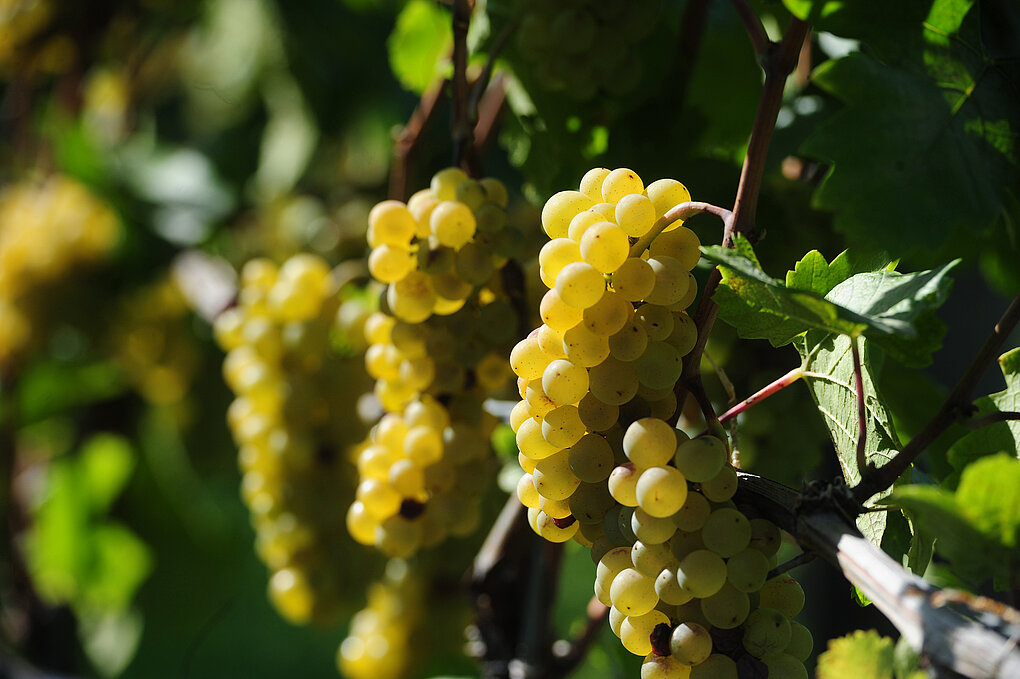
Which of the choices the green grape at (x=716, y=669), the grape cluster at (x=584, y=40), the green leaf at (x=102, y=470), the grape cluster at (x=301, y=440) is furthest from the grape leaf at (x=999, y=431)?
the green leaf at (x=102, y=470)

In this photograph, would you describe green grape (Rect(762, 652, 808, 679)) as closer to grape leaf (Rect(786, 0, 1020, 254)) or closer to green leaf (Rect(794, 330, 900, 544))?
green leaf (Rect(794, 330, 900, 544))

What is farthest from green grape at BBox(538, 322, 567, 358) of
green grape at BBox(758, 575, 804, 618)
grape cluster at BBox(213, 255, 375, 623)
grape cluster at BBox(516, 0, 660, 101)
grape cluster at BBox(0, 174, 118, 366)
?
grape cluster at BBox(0, 174, 118, 366)

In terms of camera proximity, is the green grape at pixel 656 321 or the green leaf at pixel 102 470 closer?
the green grape at pixel 656 321

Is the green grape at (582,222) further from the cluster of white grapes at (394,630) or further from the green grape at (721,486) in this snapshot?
the cluster of white grapes at (394,630)

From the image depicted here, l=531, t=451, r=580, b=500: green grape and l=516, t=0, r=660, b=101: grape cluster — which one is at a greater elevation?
l=516, t=0, r=660, b=101: grape cluster

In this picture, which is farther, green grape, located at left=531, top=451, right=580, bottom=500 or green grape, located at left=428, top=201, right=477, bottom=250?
green grape, located at left=428, top=201, right=477, bottom=250

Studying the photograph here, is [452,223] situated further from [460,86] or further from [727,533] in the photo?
[727,533]

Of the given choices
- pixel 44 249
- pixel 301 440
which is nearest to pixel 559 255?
pixel 301 440

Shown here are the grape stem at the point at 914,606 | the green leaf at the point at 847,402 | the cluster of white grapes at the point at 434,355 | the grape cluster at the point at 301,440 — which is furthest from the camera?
the grape cluster at the point at 301,440
